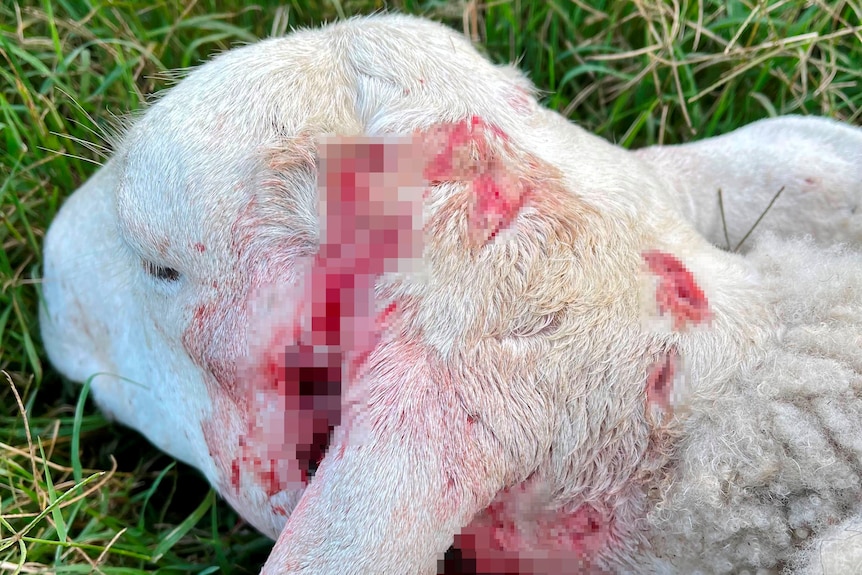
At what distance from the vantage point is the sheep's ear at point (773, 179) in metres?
1.76

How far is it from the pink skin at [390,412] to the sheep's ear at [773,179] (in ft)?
1.60

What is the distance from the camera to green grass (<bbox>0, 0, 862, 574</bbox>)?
209cm

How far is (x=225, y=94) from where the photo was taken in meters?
1.48

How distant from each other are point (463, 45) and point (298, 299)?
64cm

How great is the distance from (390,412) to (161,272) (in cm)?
61

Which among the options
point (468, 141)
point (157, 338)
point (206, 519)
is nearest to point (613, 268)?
point (468, 141)

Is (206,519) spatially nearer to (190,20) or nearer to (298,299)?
(298,299)

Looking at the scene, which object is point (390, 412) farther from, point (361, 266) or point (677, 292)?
Answer: point (677, 292)

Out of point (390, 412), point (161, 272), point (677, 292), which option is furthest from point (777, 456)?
point (161, 272)

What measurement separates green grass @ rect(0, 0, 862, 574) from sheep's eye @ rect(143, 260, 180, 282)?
1.84 feet

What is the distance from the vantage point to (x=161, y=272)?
1591 mm

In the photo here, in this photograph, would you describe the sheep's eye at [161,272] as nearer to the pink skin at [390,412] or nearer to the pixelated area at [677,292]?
the pink skin at [390,412]

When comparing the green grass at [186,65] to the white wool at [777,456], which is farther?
the green grass at [186,65]

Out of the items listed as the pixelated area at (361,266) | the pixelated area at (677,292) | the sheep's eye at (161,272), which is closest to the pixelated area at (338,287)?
the pixelated area at (361,266)
